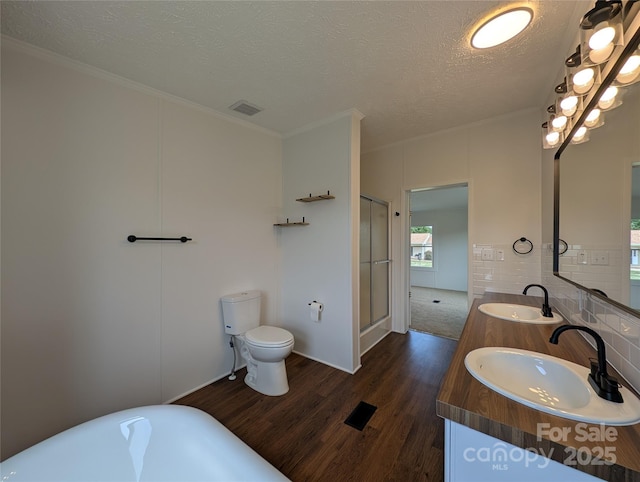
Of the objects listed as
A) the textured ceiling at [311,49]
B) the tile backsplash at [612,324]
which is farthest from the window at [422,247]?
the tile backsplash at [612,324]

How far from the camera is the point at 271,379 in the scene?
207cm

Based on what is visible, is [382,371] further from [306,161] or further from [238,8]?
[238,8]

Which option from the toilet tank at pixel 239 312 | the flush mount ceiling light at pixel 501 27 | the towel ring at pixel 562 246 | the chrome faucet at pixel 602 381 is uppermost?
the flush mount ceiling light at pixel 501 27

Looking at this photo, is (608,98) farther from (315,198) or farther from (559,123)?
(315,198)

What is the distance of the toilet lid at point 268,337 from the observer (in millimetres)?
2023

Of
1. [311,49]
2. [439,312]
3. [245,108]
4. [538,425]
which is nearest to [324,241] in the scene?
[245,108]

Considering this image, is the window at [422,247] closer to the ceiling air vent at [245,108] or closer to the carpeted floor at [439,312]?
the carpeted floor at [439,312]

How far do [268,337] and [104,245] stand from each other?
138 centimetres

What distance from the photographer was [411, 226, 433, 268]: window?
7266mm

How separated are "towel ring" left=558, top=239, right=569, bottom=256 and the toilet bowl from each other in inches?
81.1

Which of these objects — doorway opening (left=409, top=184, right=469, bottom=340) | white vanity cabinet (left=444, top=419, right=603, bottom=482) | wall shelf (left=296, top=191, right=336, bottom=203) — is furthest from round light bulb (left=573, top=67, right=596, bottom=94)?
doorway opening (left=409, top=184, right=469, bottom=340)

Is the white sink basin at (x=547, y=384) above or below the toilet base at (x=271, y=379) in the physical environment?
above

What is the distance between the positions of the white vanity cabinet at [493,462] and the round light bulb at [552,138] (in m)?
1.94

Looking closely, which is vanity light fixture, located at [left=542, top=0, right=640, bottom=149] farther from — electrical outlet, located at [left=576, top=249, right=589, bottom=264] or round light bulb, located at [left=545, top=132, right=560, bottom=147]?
electrical outlet, located at [left=576, top=249, right=589, bottom=264]
